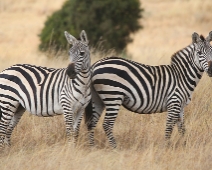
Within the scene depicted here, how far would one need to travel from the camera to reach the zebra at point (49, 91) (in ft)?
23.2

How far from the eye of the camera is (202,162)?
6383mm

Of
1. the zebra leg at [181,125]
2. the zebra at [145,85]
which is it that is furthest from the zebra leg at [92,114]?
the zebra leg at [181,125]

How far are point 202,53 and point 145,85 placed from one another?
3.12 ft

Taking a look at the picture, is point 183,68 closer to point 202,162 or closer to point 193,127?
point 193,127

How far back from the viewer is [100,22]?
18625 mm

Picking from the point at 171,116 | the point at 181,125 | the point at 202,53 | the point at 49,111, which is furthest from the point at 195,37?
the point at 49,111

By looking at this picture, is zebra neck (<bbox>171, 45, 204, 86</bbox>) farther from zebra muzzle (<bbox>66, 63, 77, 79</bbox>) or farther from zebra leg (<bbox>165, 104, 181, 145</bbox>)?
zebra muzzle (<bbox>66, 63, 77, 79</bbox>)

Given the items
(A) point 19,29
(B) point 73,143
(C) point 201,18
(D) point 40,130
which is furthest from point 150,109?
(C) point 201,18

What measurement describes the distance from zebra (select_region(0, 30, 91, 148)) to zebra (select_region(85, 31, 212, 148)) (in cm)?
34

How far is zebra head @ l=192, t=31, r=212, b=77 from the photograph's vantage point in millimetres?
7301

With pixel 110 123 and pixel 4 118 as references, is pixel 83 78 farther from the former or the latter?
pixel 4 118

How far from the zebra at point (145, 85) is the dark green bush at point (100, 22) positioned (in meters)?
10.2

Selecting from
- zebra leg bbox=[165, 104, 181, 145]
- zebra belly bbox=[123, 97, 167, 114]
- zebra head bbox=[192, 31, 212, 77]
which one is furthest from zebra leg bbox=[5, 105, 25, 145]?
zebra head bbox=[192, 31, 212, 77]

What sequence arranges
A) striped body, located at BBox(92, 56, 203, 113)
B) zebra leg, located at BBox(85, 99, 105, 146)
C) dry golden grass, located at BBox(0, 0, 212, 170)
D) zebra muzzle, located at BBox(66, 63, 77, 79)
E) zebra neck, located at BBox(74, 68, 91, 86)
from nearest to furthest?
1. dry golden grass, located at BBox(0, 0, 212, 170)
2. zebra muzzle, located at BBox(66, 63, 77, 79)
3. zebra neck, located at BBox(74, 68, 91, 86)
4. striped body, located at BBox(92, 56, 203, 113)
5. zebra leg, located at BBox(85, 99, 105, 146)
